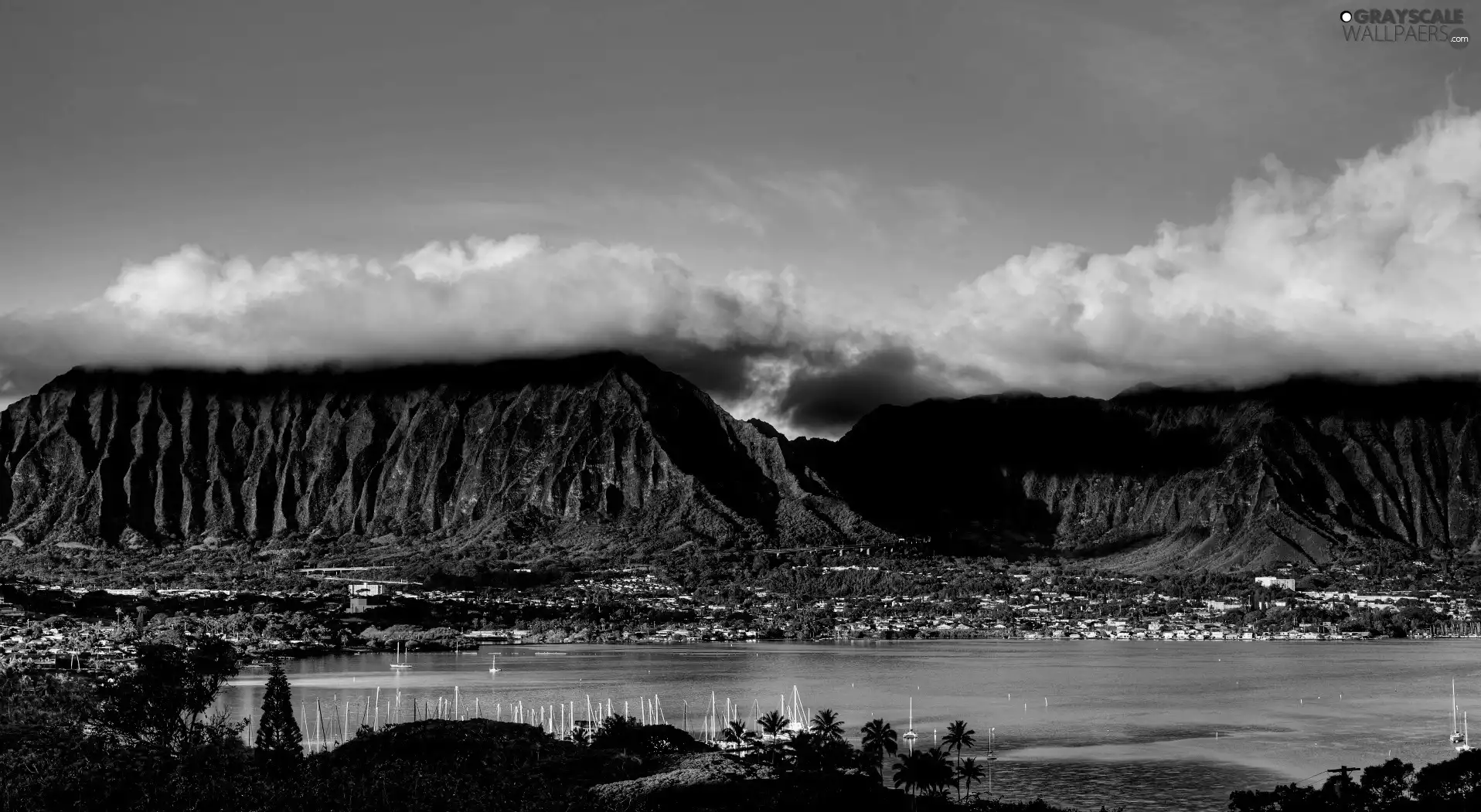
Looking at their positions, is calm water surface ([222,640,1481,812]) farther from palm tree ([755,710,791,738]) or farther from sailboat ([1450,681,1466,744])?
palm tree ([755,710,791,738])

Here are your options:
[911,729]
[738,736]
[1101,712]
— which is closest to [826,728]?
[738,736]

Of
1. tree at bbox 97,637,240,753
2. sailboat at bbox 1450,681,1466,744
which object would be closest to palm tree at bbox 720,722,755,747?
tree at bbox 97,637,240,753

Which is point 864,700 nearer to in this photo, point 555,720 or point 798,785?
point 555,720

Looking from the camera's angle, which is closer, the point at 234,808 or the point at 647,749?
the point at 234,808

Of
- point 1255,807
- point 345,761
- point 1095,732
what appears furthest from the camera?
point 1095,732

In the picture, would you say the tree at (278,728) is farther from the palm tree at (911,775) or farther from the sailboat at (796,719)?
the sailboat at (796,719)

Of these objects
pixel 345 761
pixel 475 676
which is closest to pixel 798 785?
pixel 345 761

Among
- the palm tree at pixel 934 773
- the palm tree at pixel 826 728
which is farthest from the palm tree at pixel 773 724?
the palm tree at pixel 934 773
